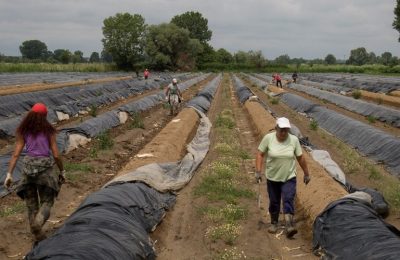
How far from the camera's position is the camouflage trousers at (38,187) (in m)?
6.82

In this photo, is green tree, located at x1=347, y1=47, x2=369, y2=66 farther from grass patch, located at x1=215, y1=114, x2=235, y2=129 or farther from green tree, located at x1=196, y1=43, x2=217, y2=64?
grass patch, located at x1=215, y1=114, x2=235, y2=129

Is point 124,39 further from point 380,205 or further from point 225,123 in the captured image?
point 380,205

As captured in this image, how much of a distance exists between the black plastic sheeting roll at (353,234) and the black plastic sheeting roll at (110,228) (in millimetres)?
2567

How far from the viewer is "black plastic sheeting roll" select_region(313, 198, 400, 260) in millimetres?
5707

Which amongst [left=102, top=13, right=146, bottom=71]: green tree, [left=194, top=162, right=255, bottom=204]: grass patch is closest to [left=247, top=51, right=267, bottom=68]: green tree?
[left=102, top=13, right=146, bottom=71]: green tree

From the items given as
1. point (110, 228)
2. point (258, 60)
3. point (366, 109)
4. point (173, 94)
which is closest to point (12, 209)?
point (110, 228)

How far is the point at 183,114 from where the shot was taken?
71.0 feet

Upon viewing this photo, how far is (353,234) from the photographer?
6.39m

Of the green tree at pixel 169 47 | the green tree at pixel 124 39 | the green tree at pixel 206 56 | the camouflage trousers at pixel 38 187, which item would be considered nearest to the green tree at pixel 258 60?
the green tree at pixel 206 56

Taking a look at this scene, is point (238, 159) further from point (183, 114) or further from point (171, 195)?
point (183, 114)

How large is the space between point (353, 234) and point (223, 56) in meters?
120

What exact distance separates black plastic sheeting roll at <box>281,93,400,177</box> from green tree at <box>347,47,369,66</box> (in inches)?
4866

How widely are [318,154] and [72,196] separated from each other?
6.90 meters

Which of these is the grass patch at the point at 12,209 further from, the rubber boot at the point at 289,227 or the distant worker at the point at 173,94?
the distant worker at the point at 173,94
